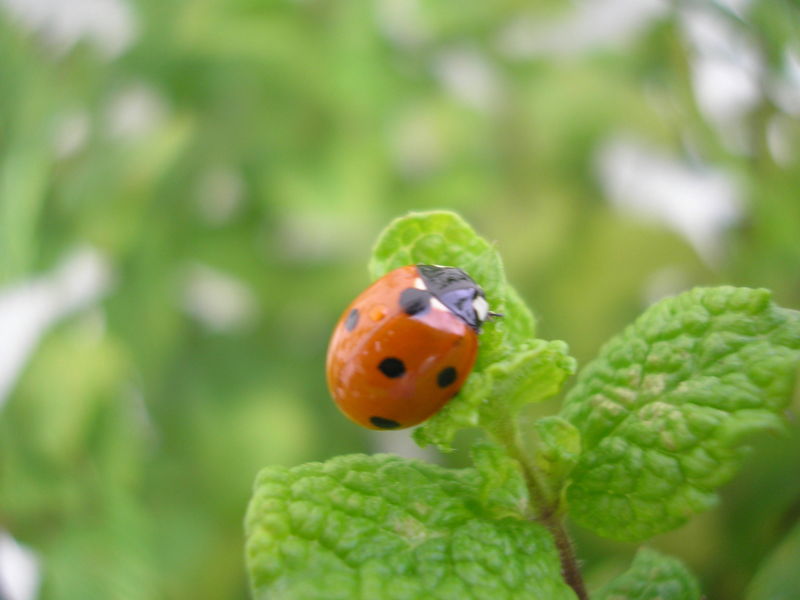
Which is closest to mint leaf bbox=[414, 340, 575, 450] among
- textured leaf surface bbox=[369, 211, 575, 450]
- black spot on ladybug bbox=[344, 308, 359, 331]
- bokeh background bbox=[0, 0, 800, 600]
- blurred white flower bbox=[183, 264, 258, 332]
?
textured leaf surface bbox=[369, 211, 575, 450]

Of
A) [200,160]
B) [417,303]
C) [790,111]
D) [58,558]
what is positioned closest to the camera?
[417,303]

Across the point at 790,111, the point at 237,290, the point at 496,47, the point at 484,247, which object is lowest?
the point at 484,247

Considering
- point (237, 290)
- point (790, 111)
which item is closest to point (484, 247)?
point (790, 111)

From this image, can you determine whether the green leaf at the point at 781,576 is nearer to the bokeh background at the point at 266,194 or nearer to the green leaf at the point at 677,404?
the green leaf at the point at 677,404

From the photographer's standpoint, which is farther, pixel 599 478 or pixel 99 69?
pixel 99 69

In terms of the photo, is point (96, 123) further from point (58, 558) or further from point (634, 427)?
point (634, 427)

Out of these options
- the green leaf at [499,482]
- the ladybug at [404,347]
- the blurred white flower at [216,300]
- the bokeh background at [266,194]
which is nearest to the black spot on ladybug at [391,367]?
the ladybug at [404,347]

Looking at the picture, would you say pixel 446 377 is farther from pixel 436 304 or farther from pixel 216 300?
pixel 216 300
